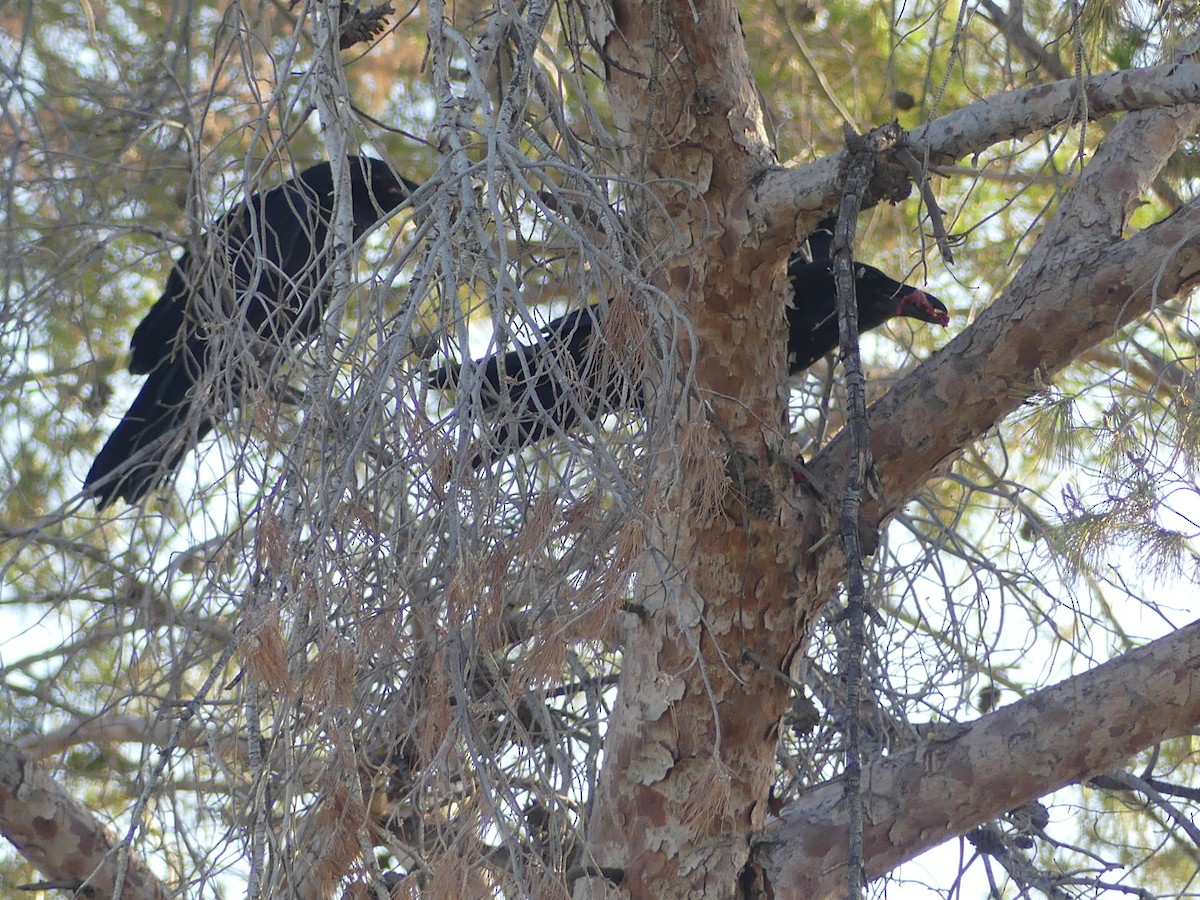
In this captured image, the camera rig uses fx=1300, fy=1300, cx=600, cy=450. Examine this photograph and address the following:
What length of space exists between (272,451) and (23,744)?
56.6 inches

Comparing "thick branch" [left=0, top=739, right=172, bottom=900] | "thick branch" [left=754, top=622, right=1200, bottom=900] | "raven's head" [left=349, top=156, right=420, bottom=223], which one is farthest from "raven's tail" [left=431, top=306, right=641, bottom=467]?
"raven's head" [left=349, top=156, right=420, bottom=223]

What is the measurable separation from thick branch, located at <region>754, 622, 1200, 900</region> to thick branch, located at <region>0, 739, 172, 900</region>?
97 cm

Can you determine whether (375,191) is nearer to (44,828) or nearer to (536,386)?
(44,828)

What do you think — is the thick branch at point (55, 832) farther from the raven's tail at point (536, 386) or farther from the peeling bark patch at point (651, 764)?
the raven's tail at point (536, 386)

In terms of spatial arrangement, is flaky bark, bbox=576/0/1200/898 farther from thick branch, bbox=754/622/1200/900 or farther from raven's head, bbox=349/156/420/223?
raven's head, bbox=349/156/420/223

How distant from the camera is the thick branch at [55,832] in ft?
6.39

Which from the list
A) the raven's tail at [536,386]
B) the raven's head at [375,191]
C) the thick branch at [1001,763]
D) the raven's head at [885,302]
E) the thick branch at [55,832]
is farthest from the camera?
the raven's head at [375,191]

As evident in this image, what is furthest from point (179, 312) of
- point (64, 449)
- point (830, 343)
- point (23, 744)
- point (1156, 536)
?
point (1156, 536)

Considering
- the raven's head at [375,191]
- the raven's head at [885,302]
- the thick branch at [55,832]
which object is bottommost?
the thick branch at [55,832]

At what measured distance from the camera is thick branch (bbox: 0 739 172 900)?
1.95m

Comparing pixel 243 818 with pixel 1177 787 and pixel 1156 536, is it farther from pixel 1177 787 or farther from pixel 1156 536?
pixel 1177 787

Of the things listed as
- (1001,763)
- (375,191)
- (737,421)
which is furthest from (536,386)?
(375,191)

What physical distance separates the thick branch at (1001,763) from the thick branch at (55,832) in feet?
3.17

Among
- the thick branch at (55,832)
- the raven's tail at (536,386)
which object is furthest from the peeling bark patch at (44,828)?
the raven's tail at (536,386)
